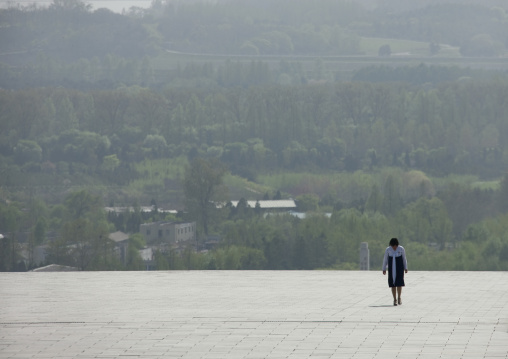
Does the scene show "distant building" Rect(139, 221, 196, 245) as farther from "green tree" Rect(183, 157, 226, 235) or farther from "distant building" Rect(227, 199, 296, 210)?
"distant building" Rect(227, 199, 296, 210)

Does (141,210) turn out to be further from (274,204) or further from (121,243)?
(121,243)

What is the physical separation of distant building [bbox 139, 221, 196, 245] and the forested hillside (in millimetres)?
1530

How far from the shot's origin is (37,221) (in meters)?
103

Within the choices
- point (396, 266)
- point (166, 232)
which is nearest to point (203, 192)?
point (166, 232)

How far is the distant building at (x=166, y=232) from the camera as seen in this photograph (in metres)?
99.2

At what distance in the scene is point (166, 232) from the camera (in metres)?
101

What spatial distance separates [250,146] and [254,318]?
5164 inches

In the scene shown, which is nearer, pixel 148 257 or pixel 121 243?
pixel 148 257

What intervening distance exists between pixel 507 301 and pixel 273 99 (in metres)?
138

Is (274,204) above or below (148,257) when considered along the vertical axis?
above

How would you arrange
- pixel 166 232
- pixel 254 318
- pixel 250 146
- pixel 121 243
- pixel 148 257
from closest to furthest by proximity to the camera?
pixel 254 318, pixel 148 257, pixel 121 243, pixel 166 232, pixel 250 146

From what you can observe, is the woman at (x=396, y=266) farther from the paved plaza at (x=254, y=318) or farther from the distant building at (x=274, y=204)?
the distant building at (x=274, y=204)

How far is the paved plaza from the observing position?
11758mm

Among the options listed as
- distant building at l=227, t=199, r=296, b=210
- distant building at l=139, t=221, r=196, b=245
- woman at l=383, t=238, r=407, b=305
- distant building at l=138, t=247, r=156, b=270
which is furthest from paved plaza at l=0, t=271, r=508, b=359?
distant building at l=227, t=199, r=296, b=210
